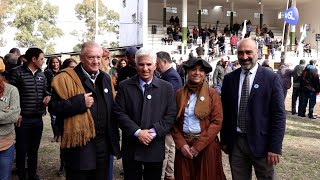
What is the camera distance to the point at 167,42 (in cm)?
2897

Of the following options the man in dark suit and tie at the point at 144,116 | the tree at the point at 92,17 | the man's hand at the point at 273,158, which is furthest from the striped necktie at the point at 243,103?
the tree at the point at 92,17

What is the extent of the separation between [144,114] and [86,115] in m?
0.56

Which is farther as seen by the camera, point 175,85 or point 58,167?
point 58,167

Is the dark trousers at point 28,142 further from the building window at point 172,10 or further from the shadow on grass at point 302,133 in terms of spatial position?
the building window at point 172,10

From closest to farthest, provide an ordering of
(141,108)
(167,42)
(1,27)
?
(141,108) < (167,42) < (1,27)

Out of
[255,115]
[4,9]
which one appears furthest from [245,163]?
[4,9]

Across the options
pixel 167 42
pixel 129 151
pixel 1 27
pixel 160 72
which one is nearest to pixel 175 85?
pixel 160 72

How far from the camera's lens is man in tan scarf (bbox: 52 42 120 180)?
3283mm

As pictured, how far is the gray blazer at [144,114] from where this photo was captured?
3.49 metres

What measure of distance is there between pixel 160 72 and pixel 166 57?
0.71 feet

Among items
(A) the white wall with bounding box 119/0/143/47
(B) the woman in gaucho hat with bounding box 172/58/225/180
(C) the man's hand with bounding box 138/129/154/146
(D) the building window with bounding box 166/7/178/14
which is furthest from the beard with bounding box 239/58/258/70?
(D) the building window with bounding box 166/7/178/14

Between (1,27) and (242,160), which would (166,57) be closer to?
(242,160)

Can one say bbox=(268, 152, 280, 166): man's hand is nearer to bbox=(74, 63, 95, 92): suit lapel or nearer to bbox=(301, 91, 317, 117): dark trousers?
bbox=(74, 63, 95, 92): suit lapel

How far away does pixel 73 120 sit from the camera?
3.29m
